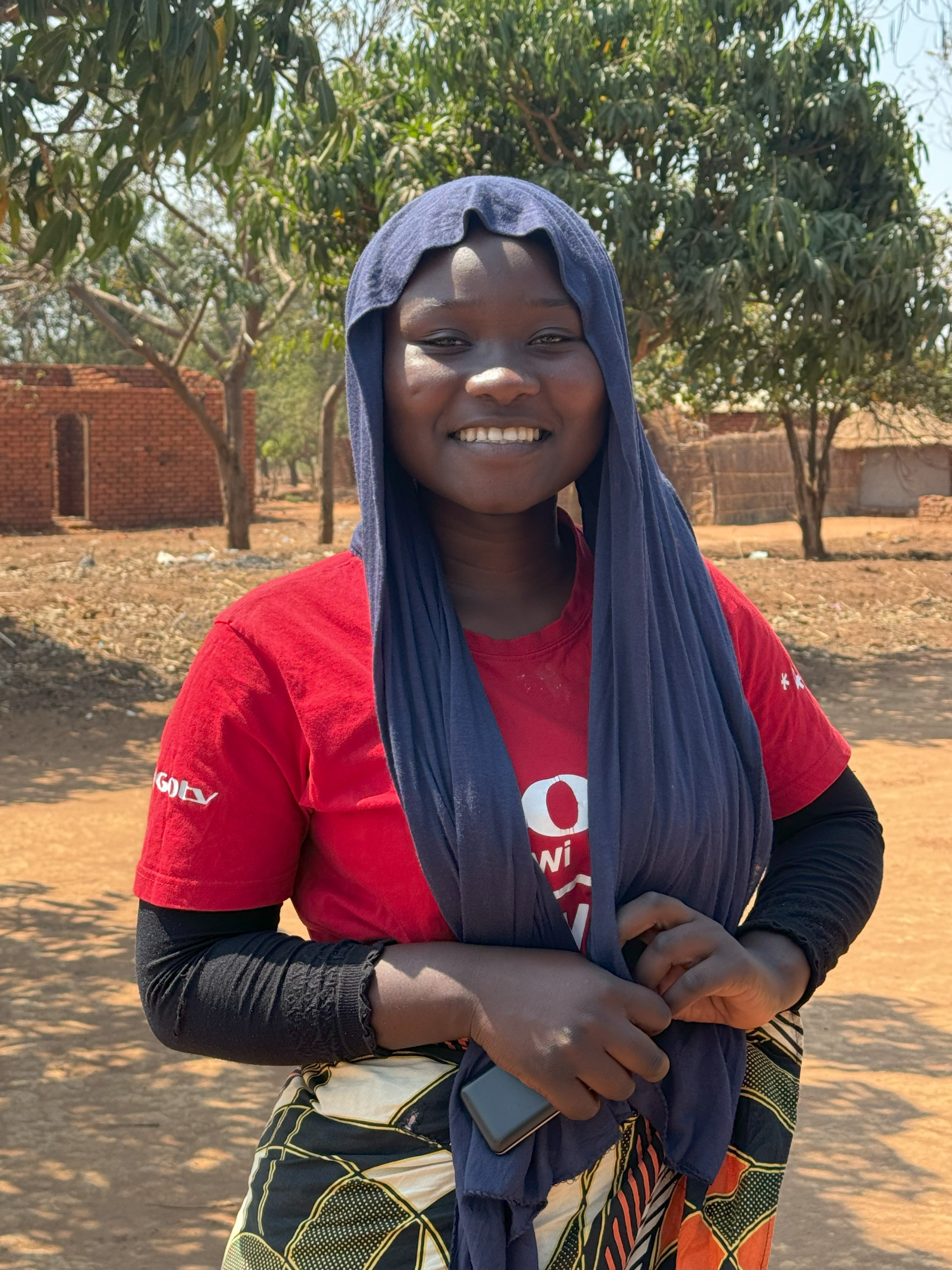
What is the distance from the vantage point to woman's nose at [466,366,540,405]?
1.30 m

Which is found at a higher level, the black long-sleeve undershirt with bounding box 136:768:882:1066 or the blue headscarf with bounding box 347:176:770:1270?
the blue headscarf with bounding box 347:176:770:1270

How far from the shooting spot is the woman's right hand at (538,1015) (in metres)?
1.20

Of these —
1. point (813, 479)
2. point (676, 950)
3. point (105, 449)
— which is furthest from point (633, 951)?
point (105, 449)

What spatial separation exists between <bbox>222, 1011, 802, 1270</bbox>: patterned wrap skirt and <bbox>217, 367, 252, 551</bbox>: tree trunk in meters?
14.1

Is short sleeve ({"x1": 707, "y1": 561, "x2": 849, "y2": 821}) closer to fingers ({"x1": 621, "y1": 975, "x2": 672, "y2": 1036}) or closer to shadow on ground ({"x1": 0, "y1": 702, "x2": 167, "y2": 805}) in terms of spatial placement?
fingers ({"x1": 621, "y1": 975, "x2": 672, "y2": 1036})

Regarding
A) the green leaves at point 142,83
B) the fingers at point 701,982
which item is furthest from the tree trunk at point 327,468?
the fingers at point 701,982

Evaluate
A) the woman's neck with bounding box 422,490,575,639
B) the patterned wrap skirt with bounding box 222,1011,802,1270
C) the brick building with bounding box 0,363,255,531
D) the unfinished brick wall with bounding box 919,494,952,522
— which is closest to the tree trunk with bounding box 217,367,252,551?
the brick building with bounding box 0,363,255,531

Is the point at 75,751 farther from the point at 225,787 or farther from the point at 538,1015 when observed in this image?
the point at 538,1015

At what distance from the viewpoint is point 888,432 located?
24516 millimetres

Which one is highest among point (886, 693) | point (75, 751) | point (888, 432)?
point (888, 432)

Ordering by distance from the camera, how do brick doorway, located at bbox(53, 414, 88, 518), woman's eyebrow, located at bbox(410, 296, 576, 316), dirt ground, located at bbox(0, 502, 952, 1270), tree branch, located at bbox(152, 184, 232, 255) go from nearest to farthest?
woman's eyebrow, located at bbox(410, 296, 576, 316) → dirt ground, located at bbox(0, 502, 952, 1270) → tree branch, located at bbox(152, 184, 232, 255) → brick doorway, located at bbox(53, 414, 88, 518)

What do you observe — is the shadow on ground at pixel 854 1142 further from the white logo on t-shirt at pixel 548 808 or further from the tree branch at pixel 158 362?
the tree branch at pixel 158 362

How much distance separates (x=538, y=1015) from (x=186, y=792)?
39cm

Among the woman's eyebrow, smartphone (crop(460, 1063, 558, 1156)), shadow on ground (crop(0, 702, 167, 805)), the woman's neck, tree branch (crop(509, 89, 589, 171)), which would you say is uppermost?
tree branch (crop(509, 89, 589, 171))
